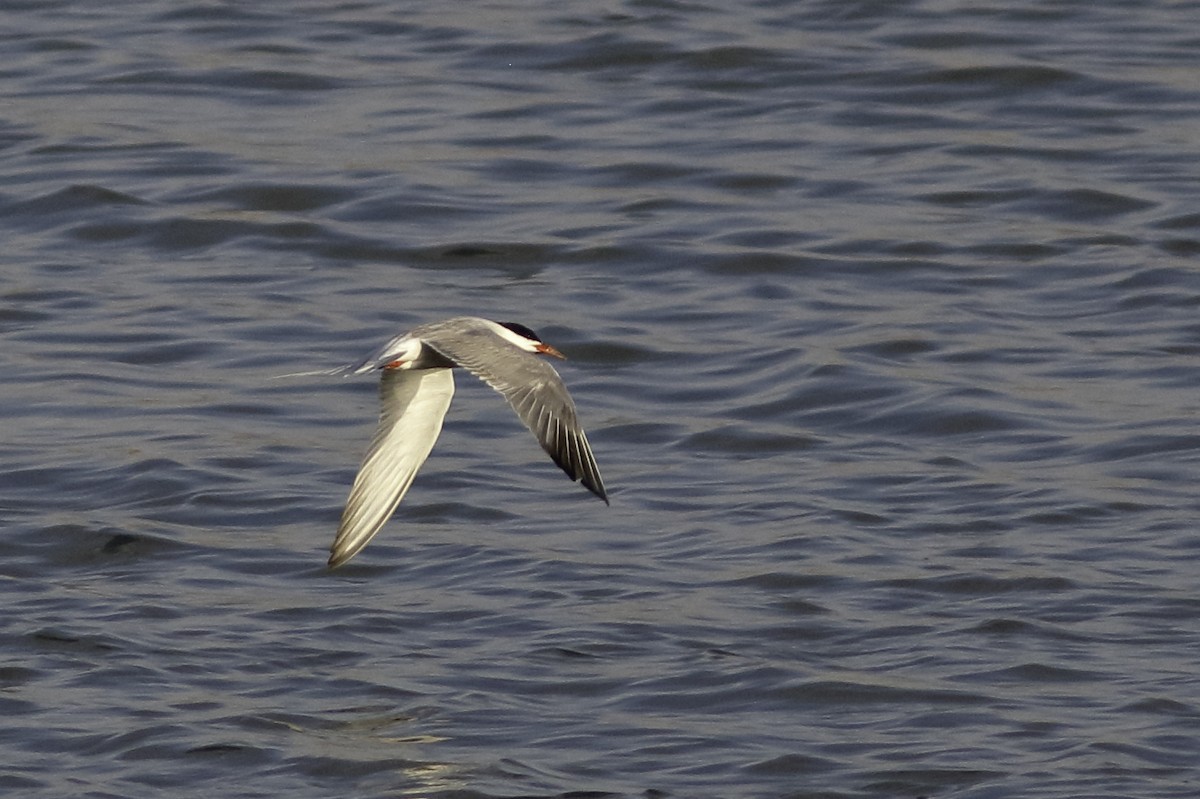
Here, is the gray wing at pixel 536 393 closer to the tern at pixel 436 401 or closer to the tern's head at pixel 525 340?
the tern at pixel 436 401

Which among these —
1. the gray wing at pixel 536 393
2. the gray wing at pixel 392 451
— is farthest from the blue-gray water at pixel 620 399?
the gray wing at pixel 536 393

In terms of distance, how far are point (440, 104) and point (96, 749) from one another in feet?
25.3

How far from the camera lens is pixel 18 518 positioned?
27.5 ft

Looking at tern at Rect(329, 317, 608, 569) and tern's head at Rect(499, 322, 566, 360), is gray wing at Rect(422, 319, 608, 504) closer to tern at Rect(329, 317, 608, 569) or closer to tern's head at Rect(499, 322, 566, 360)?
tern at Rect(329, 317, 608, 569)

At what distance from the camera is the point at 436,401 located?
24.6 feet

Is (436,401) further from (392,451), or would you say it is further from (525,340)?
(525,340)

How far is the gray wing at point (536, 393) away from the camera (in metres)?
6.18

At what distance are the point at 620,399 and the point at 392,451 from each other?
246cm

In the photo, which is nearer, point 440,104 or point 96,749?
point 96,749

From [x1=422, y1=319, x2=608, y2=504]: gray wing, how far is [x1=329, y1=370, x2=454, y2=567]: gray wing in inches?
27.8

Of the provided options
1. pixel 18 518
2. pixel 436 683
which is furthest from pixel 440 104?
pixel 436 683

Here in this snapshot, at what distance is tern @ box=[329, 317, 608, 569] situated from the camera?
6.23m

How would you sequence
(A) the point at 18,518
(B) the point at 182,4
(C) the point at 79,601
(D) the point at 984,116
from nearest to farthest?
1. (C) the point at 79,601
2. (A) the point at 18,518
3. (D) the point at 984,116
4. (B) the point at 182,4

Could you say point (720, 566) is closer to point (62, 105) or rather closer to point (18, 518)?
point (18, 518)
